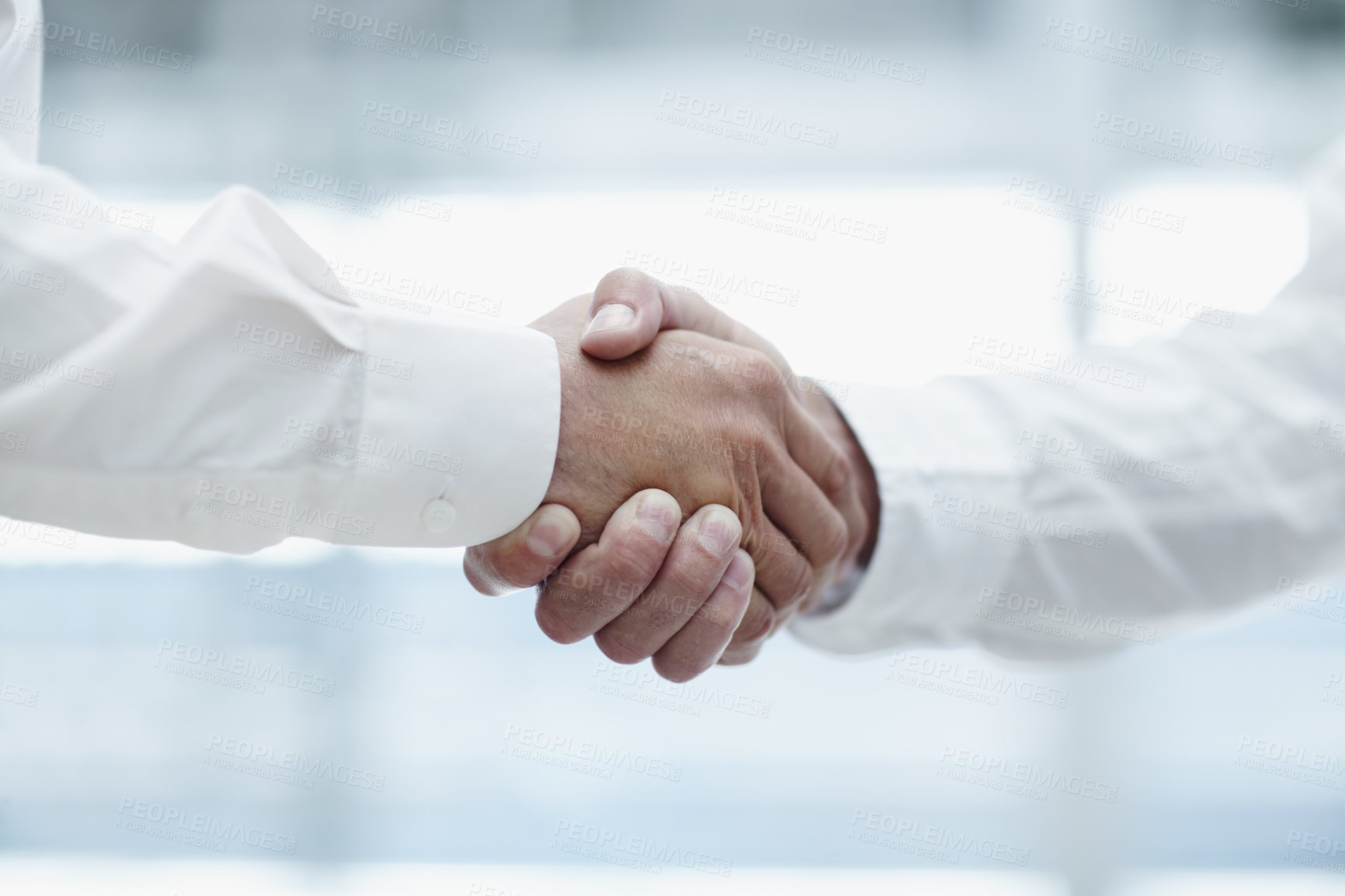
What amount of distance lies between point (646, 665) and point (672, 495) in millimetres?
1673

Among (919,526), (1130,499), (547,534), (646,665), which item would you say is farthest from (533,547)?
(646,665)

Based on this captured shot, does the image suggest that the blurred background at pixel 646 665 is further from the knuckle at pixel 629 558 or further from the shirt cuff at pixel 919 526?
the knuckle at pixel 629 558

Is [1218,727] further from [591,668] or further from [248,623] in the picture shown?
[248,623]

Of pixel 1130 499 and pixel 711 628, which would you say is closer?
pixel 711 628

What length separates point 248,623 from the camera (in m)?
2.25

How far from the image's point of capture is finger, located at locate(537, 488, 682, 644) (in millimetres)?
777

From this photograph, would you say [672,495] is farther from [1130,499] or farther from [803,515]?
[1130,499]

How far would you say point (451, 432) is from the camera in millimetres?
686

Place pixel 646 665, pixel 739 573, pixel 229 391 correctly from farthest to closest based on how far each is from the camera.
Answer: pixel 646 665 → pixel 739 573 → pixel 229 391

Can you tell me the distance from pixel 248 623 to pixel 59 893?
86 centimetres

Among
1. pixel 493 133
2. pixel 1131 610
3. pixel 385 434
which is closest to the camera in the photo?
pixel 385 434

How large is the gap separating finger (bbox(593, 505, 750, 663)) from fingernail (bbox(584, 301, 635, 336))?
19cm

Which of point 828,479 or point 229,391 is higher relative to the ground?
point 229,391

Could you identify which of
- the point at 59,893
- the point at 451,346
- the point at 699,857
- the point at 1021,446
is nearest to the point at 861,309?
the point at 1021,446
